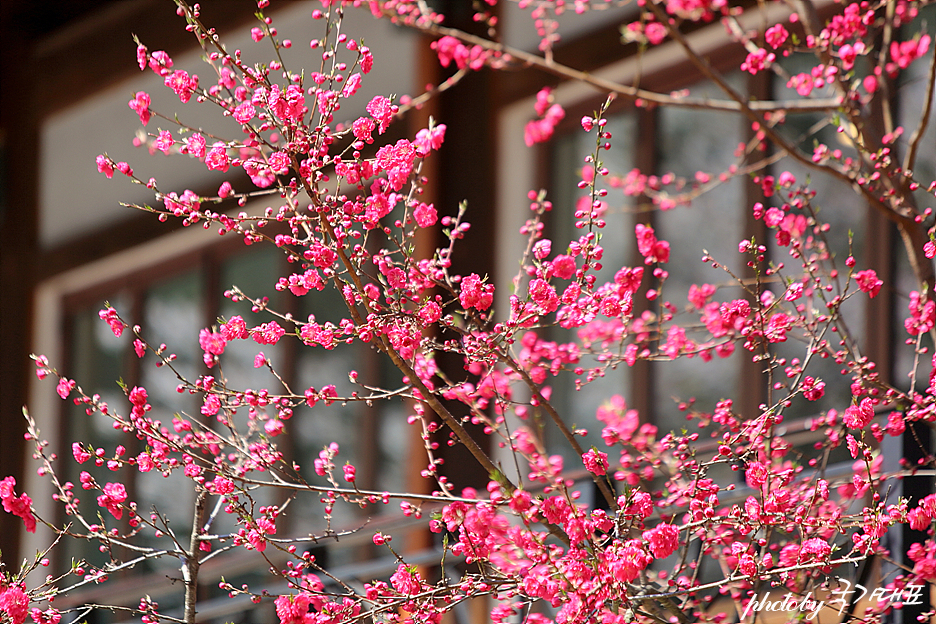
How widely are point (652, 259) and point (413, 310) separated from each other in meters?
0.52

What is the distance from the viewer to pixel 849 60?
7.32 ft

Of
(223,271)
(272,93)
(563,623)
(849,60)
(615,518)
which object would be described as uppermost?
(223,271)

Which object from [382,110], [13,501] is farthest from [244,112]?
[13,501]

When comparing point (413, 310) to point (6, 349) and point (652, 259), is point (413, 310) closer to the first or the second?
point (652, 259)

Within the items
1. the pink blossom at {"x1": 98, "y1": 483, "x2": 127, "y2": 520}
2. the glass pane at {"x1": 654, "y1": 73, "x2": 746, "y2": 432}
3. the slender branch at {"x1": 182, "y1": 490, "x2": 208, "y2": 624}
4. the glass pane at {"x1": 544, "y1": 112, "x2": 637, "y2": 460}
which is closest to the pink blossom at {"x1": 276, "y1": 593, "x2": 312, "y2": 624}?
the slender branch at {"x1": 182, "y1": 490, "x2": 208, "y2": 624}

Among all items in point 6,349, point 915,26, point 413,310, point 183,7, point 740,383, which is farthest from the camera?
point 6,349

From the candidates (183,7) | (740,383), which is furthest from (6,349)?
(183,7)

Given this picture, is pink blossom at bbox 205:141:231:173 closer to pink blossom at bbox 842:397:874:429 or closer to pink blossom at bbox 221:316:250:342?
pink blossom at bbox 221:316:250:342

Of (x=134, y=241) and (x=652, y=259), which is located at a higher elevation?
(x=134, y=241)

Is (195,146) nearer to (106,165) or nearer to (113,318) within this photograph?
(106,165)

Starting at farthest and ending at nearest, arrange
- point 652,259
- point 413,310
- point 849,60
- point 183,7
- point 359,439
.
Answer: point 359,439
point 849,60
point 652,259
point 413,310
point 183,7

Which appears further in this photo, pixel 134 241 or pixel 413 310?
pixel 134 241

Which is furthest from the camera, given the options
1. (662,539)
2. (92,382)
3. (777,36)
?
(92,382)

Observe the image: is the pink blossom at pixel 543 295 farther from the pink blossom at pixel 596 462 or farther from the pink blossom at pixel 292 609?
the pink blossom at pixel 292 609
